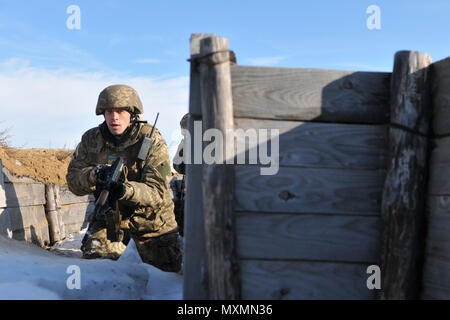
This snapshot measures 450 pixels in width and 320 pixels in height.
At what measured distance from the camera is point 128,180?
4.89 meters

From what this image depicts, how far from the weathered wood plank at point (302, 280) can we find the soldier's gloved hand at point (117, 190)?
238 cm

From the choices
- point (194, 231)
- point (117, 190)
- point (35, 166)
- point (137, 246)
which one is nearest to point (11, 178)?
point (35, 166)

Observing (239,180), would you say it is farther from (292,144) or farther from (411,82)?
(411,82)

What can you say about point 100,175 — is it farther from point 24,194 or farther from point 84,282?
point 24,194

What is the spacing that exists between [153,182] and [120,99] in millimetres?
1014

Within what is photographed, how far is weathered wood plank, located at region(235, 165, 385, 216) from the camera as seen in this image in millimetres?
2109


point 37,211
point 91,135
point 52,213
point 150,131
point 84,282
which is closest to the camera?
point 84,282

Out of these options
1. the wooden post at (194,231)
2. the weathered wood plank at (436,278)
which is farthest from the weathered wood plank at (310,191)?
the weathered wood plank at (436,278)

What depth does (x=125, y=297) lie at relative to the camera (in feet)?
8.92

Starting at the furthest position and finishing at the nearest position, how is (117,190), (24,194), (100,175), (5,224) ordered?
(24,194), (5,224), (100,175), (117,190)

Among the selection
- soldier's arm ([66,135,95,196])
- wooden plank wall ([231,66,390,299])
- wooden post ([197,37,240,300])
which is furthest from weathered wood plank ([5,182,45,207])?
wooden plank wall ([231,66,390,299])

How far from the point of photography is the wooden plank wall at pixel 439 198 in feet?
6.66

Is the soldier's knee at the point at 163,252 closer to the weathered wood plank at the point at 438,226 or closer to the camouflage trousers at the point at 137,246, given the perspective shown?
the camouflage trousers at the point at 137,246

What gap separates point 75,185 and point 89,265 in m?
1.77
